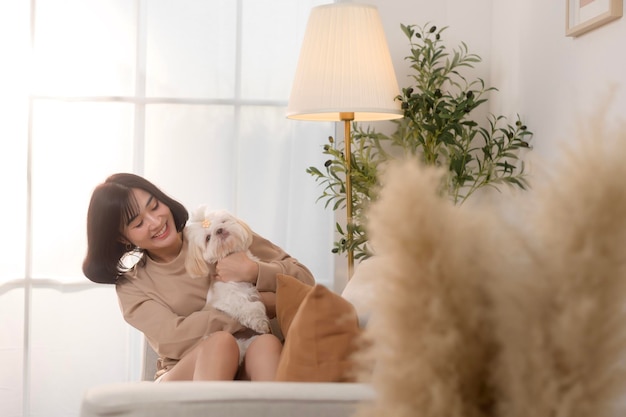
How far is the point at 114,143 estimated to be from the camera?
3.48 metres

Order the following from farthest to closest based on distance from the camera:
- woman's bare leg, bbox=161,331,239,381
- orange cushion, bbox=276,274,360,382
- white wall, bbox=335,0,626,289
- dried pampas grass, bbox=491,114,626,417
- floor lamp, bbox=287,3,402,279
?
1. floor lamp, bbox=287,3,402,279
2. white wall, bbox=335,0,626,289
3. woman's bare leg, bbox=161,331,239,381
4. orange cushion, bbox=276,274,360,382
5. dried pampas grass, bbox=491,114,626,417

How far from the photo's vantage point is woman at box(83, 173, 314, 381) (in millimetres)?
2248

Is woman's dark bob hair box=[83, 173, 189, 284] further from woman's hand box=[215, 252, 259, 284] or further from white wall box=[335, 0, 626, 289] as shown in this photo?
white wall box=[335, 0, 626, 289]

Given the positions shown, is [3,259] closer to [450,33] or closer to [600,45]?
[450,33]

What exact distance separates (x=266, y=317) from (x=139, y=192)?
557 mm

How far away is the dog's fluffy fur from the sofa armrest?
69 centimetres

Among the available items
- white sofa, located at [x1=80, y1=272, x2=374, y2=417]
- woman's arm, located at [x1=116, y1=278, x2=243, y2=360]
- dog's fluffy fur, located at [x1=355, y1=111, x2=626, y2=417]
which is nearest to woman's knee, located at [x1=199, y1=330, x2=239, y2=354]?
woman's arm, located at [x1=116, y1=278, x2=243, y2=360]

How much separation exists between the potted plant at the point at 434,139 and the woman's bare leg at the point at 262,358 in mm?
930

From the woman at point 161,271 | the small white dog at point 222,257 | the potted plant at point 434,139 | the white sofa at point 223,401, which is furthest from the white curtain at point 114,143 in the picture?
the white sofa at point 223,401

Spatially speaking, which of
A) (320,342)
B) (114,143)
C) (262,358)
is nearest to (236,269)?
(262,358)

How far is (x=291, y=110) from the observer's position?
9.33 feet

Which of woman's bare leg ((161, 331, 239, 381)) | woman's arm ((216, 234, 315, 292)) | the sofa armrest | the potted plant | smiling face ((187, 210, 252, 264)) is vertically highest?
the potted plant

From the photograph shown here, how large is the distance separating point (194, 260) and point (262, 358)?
43cm

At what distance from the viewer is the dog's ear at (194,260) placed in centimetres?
234
